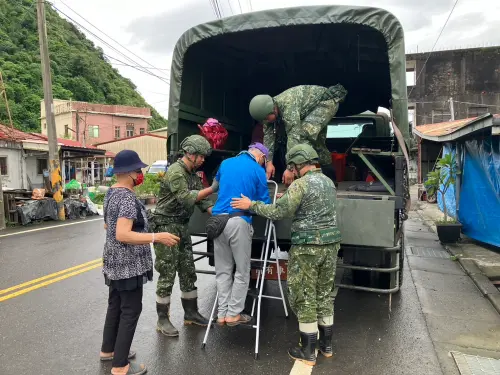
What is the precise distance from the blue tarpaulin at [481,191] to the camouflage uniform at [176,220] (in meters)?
6.21

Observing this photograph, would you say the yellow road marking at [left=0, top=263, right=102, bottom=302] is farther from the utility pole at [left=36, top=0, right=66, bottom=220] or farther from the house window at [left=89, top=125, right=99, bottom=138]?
the house window at [left=89, top=125, right=99, bottom=138]

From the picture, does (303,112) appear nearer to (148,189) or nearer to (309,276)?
(309,276)

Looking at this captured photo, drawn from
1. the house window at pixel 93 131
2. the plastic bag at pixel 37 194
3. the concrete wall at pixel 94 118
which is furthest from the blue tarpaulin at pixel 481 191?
the house window at pixel 93 131

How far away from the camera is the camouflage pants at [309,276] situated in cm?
360

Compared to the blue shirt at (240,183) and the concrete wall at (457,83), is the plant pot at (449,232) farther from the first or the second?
the concrete wall at (457,83)

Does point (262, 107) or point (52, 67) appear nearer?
point (262, 107)

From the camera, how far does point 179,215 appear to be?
4277 millimetres

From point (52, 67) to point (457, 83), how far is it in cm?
4217

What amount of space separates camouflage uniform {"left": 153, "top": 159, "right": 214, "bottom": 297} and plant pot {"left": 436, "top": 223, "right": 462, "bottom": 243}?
6.79 m

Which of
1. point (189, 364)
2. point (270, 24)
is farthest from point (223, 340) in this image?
point (270, 24)

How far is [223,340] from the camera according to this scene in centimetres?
413

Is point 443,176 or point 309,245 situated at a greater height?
point 443,176

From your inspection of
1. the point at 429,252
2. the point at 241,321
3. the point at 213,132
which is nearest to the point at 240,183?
the point at 241,321

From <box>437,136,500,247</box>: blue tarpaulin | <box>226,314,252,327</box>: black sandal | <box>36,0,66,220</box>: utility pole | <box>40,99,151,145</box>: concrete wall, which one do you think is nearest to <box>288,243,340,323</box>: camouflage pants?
<box>226,314,252,327</box>: black sandal
